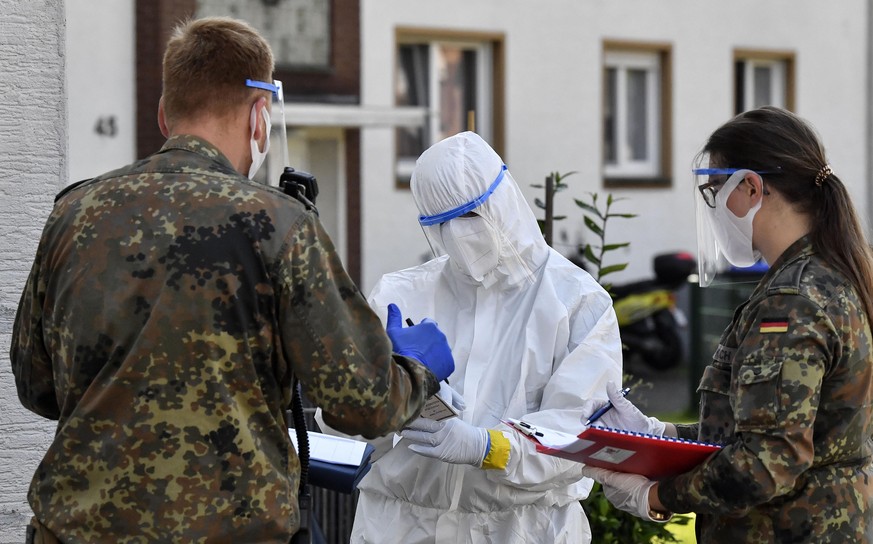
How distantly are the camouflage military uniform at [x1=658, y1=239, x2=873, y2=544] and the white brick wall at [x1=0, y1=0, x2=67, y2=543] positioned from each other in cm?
195

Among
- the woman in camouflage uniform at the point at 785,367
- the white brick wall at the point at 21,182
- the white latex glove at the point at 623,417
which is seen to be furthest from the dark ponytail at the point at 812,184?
the white brick wall at the point at 21,182

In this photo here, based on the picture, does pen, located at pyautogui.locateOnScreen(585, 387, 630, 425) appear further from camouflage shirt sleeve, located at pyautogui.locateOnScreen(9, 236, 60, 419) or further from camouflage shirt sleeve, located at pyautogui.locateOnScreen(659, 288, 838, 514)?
camouflage shirt sleeve, located at pyautogui.locateOnScreen(9, 236, 60, 419)

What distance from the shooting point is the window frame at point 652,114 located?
44.1 ft

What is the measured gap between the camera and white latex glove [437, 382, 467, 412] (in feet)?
9.71

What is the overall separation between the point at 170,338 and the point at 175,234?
0.64 ft

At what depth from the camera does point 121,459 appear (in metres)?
2.23

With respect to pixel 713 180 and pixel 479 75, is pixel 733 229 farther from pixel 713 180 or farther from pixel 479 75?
pixel 479 75

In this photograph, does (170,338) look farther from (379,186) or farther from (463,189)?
(379,186)

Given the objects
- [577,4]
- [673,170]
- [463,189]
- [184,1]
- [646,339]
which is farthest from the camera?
[673,170]

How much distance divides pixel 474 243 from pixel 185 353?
118 centimetres

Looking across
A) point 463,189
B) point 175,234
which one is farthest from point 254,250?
point 463,189

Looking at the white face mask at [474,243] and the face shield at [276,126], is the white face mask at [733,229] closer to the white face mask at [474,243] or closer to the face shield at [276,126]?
the white face mask at [474,243]

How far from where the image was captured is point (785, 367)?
7.82 feet

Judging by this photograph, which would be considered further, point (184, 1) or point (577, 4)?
point (577, 4)
